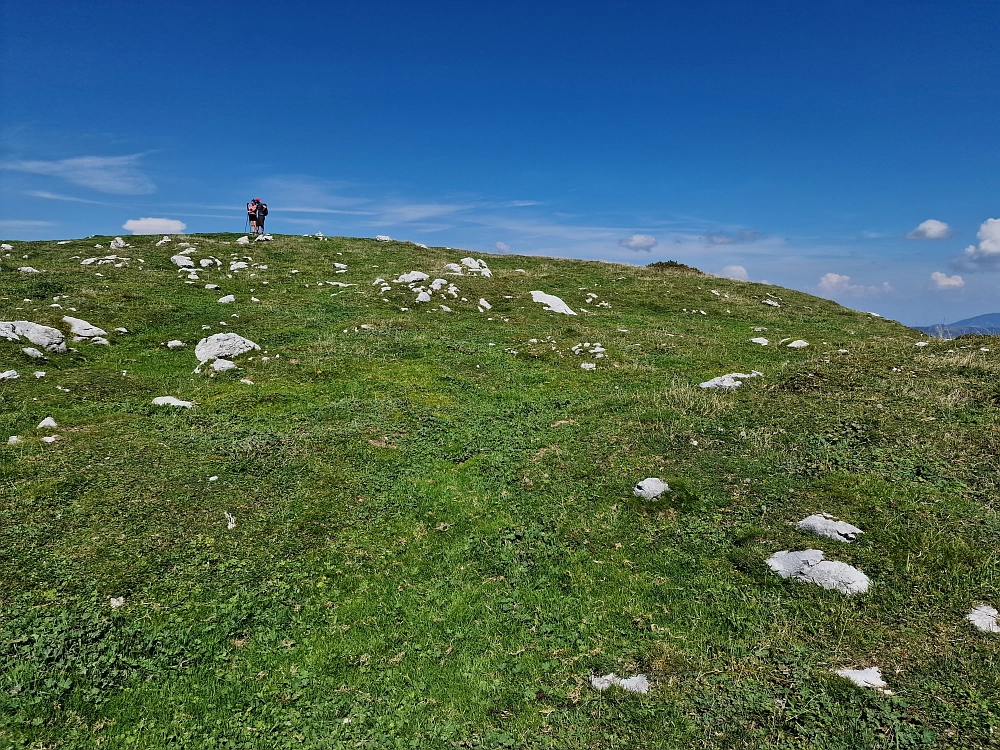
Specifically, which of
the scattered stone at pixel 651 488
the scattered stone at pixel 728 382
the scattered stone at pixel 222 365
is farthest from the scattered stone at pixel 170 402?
the scattered stone at pixel 728 382

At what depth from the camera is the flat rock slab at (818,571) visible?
30.3ft

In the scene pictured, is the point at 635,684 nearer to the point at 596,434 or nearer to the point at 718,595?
the point at 718,595

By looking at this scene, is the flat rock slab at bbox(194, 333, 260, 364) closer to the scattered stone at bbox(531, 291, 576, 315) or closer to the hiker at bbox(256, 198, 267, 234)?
the scattered stone at bbox(531, 291, 576, 315)

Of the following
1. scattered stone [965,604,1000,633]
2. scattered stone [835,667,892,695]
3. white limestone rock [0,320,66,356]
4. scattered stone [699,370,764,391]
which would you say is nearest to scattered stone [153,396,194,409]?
white limestone rock [0,320,66,356]

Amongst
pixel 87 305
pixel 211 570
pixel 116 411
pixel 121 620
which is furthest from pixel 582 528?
pixel 87 305

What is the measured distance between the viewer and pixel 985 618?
318 inches

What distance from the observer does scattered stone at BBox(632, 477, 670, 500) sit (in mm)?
13023

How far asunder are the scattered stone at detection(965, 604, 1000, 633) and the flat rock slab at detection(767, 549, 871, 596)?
1.39 m

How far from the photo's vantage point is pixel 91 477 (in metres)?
13.4

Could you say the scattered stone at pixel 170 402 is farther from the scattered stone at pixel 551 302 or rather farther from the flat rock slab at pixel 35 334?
the scattered stone at pixel 551 302

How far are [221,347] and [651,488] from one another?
66.9 ft

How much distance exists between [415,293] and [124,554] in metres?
28.2

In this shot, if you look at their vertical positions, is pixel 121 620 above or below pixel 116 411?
below

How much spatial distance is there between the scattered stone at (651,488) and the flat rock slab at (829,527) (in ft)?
9.96
